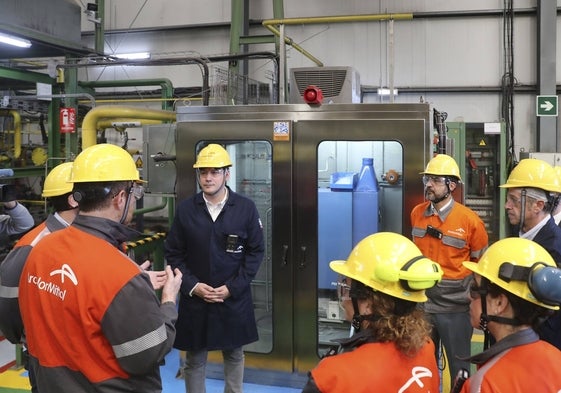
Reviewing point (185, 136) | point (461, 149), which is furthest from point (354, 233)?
point (461, 149)

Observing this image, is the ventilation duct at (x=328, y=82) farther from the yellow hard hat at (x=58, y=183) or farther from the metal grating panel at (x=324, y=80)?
the yellow hard hat at (x=58, y=183)

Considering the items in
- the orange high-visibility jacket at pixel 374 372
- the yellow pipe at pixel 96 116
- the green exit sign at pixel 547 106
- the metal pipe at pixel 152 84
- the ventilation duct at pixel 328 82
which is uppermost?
the metal pipe at pixel 152 84

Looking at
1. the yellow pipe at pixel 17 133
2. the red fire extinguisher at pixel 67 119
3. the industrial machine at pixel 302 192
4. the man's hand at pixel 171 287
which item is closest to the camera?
the man's hand at pixel 171 287

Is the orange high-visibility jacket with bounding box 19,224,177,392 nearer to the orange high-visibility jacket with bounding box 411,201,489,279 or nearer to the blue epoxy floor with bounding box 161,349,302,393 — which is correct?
the orange high-visibility jacket with bounding box 411,201,489,279

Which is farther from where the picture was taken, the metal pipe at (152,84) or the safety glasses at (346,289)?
the metal pipe at (152,84)

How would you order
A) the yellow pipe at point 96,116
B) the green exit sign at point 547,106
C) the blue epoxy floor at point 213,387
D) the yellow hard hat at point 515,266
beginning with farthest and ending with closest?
the green exit sign at point 547,106 → the yellow pipe at point 96,116 → the blue epoxy floor at point 213,387 → the yellow hard hat at point 515,266

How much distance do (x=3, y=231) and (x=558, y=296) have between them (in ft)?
11.0

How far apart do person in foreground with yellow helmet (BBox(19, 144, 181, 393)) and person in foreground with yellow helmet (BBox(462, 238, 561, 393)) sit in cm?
98

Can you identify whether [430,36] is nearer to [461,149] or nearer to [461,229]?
[461,149]

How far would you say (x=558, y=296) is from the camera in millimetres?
1336

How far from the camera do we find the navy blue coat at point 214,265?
2.97 meters

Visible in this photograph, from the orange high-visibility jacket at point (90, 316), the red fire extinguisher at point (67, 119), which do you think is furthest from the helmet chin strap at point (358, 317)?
the red fire extinguisher at point (67, 119)

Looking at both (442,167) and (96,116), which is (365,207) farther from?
(96,116)

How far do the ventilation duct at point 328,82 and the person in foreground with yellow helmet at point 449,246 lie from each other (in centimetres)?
107
